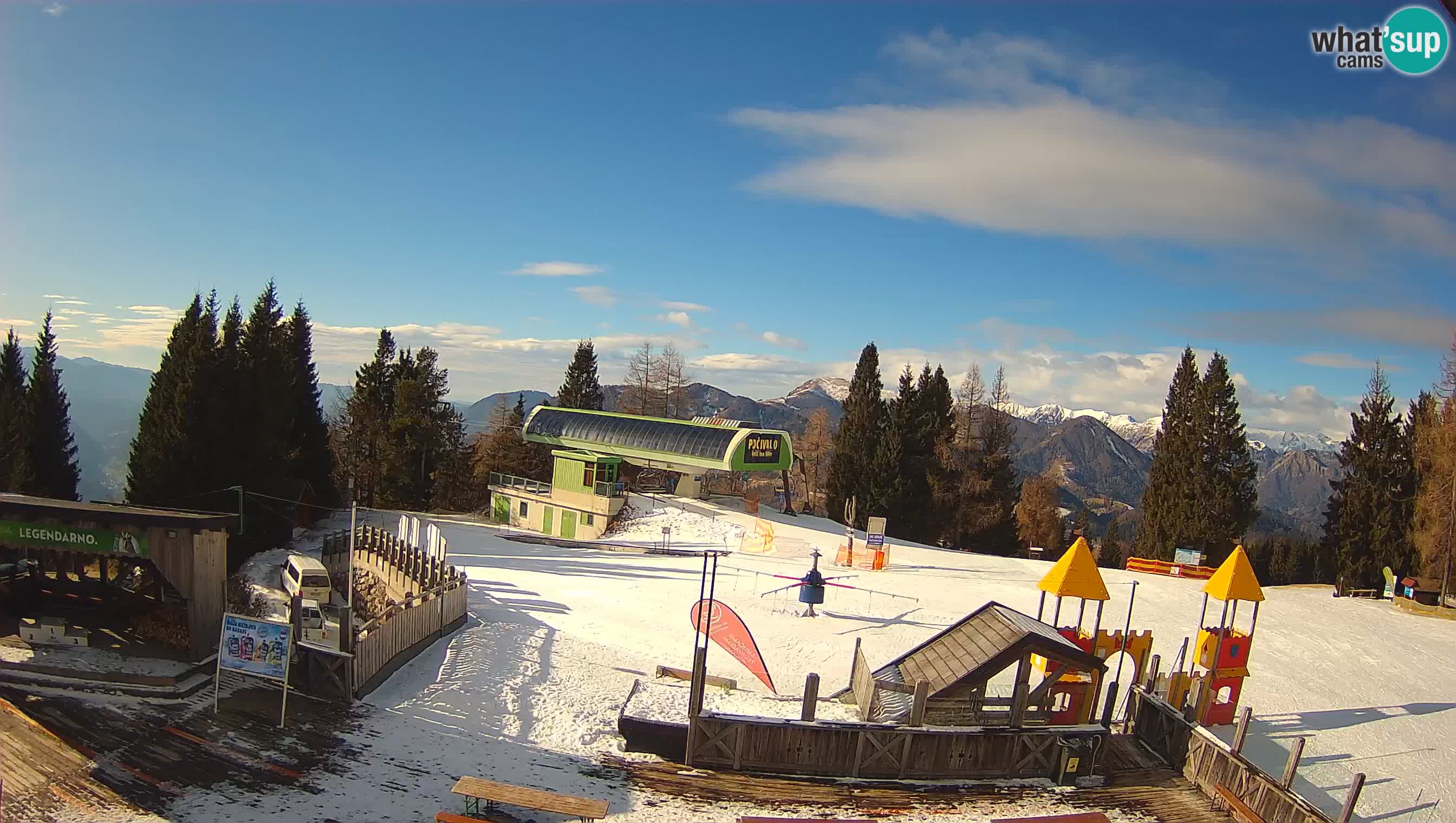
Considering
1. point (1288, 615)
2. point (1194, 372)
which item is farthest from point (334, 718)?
point (1194, 372)

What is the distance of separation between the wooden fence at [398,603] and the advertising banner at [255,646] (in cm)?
130

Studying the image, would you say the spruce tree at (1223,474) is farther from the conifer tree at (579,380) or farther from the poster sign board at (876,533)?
the conifer tree at (579,380)

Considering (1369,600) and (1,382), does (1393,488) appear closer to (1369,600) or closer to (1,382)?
(1369,600)

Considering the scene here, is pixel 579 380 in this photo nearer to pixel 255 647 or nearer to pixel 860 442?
pixel 860 442

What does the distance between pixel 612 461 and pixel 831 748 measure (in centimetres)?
2560

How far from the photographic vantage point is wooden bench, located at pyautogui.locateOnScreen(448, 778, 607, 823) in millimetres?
9859

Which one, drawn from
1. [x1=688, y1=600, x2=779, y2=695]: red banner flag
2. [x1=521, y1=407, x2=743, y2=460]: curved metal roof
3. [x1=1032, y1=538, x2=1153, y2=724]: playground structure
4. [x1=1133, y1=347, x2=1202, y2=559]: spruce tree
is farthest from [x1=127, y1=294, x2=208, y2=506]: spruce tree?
[x1=1133, y1=347, x2=1202, y2=559]: spruce tree

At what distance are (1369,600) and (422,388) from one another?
4623 centimetres

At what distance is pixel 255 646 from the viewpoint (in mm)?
12469

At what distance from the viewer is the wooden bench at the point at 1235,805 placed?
11.7 m

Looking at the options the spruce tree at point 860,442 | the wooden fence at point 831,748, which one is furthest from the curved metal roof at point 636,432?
the wooden fence at point 831,748

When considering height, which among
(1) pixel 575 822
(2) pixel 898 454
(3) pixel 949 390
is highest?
(3) pixel 949 390

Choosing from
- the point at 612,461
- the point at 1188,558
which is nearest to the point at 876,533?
the point at 612,461

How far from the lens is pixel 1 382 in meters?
31.9
